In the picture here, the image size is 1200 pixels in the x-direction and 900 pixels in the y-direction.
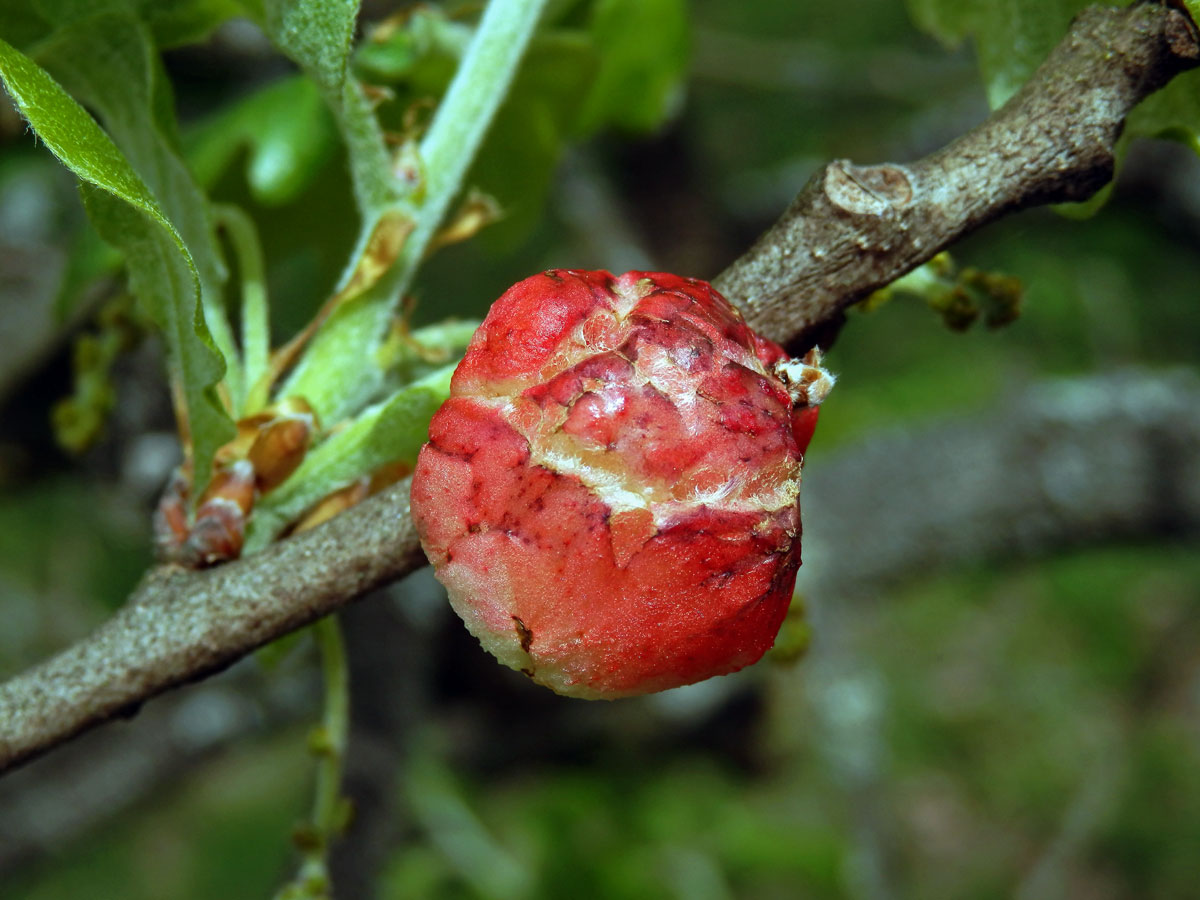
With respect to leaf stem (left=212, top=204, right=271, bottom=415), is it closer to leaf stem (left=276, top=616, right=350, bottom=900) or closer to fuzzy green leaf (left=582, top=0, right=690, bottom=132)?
leaf stem (left=276, top=616, right=350, bottom=900)

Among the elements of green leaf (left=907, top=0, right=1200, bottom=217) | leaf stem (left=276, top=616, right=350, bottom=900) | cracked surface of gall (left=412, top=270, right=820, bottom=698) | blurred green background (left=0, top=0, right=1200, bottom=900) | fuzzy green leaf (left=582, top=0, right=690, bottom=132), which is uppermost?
green leaf (left=907, top=0, right=1200, bottom=217)

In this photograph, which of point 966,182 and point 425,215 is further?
point 425,215

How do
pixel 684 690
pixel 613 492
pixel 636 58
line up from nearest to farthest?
pixel 613 492 → pixel 636 58 → pixel 684 690

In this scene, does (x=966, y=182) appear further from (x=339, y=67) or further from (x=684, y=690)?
(x=684, y=690)

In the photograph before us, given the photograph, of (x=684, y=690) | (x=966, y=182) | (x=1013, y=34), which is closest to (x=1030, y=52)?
(x=1013, y=34)

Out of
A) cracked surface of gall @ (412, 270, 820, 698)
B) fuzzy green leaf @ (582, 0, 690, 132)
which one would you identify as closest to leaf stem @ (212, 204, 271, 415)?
cracked surface of gall @ (412, 270, 820, 698)

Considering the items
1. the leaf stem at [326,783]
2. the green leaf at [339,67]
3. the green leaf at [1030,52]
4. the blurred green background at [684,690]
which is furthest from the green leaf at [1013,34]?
the leaf stem at [326,783]

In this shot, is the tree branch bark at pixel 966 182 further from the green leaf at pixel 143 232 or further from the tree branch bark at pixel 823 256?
the green leaf at pixel 143 232
